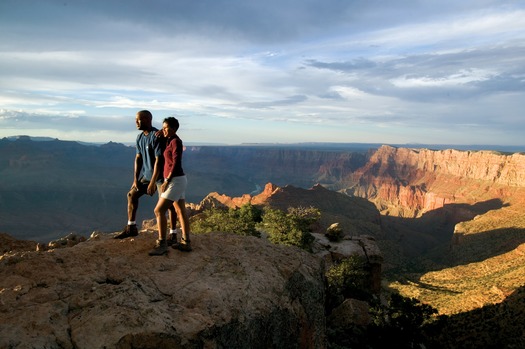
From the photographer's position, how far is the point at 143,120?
870 centimetres

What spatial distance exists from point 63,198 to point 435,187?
15366cm

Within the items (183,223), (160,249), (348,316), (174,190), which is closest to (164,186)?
(174,190)

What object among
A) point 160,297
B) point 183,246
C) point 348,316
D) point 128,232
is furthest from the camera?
point 348,316

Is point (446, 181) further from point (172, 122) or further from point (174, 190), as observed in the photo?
point (174, 190)

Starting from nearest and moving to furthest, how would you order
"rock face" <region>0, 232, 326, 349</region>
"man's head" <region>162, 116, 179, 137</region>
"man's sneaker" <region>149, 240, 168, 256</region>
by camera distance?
"rock face" <region>0, 232, 326, 349</region>, "man's sneaker" <region>149, 240, 168, 256</region>, "man's head" <region>162, 116, 179, 137</region>

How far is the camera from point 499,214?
248ft

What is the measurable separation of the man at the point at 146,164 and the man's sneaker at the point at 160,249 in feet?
1.63

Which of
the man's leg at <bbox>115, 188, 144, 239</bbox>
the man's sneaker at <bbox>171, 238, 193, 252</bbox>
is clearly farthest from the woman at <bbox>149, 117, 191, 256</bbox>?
the man's leg at <bbox>115, 188, 144, 239</bbox>

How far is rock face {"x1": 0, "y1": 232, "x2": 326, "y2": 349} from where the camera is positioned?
17.9ft

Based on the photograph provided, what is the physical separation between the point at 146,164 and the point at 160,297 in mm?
3364

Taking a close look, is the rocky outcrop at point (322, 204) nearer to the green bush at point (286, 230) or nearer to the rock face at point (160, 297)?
the green bush at point (286, 230)

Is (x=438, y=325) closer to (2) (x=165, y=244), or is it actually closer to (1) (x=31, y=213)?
(2) (x=165, y=244)

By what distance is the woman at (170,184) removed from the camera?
8.20 metres

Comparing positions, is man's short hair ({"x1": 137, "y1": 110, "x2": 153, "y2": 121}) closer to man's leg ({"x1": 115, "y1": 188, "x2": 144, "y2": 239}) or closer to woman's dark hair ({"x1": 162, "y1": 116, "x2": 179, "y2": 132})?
woman's dark hair ({"x1": 162, "y1": 116, "x2": 179, "y2": 132})
